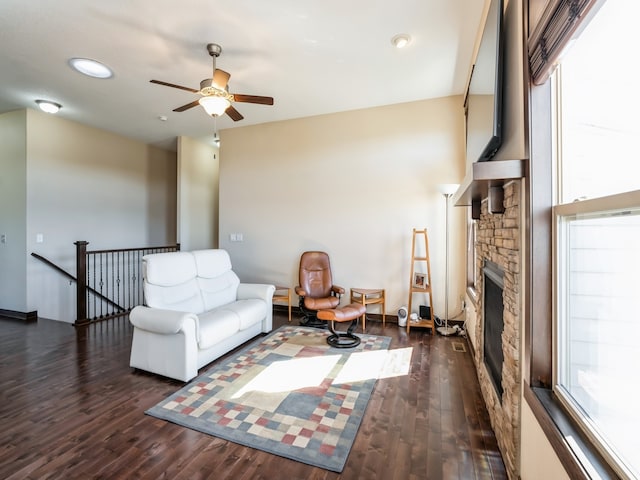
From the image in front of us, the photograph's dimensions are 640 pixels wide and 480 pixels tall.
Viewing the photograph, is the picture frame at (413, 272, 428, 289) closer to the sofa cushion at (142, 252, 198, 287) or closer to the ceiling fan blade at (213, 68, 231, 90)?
the sofa cushion at (142, 252, 198, 287)

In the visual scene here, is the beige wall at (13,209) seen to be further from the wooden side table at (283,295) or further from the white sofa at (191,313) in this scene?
the wooden side table at (283,295)

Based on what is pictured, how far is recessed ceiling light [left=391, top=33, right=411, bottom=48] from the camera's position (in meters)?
2.69

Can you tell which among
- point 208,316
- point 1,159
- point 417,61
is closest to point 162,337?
point 208,316

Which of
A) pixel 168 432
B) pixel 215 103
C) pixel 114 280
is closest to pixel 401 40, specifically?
pixel 215 103

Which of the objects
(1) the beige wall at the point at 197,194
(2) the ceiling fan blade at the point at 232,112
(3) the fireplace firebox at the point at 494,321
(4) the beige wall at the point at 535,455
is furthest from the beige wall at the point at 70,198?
(4) the beige wall at the point at 535,455

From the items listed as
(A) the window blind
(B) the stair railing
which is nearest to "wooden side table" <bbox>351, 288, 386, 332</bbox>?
(A) the window blind

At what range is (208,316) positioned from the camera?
9.96ft

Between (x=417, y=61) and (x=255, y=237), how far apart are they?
344cm

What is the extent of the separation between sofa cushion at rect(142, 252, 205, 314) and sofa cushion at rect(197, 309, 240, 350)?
22cm

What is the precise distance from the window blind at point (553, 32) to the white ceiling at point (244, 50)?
1.40 m

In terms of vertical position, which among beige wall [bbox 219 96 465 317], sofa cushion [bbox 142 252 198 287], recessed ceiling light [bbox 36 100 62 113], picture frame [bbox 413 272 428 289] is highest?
recessed ceiling light [bbox 36 100 62 113]

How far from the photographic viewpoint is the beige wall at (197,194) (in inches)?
220

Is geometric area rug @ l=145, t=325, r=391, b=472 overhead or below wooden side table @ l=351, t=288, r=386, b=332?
below

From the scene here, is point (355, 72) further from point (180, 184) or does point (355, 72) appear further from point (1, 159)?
point (1, 159)
